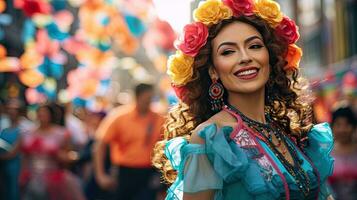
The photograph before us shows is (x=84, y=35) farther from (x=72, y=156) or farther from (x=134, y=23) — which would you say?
(x=72, y=156)

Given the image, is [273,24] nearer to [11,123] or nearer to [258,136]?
[258,136]

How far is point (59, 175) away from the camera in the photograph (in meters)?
11.8

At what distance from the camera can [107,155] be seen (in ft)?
40.6

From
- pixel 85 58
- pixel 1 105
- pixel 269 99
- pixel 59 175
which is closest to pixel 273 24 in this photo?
pixel 269 99

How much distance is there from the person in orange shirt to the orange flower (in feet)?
20.4

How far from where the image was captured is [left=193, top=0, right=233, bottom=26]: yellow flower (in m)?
4.57

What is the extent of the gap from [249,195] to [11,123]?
9299 millimetres

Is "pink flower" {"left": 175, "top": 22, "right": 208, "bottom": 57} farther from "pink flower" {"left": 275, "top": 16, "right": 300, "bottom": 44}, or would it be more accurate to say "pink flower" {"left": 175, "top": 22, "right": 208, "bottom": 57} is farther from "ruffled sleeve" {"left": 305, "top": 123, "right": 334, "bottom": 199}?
"ruffled sleeve" {"left": 305, "top": 123, "right": 334, "bottom": 199}

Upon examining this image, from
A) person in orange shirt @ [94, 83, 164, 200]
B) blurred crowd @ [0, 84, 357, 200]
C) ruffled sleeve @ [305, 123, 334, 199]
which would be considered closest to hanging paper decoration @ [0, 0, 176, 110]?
blurred crowd @ [0, 84, 357, 200]

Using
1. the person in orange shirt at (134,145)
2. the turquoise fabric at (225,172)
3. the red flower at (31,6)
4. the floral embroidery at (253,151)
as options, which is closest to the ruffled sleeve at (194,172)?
the turquoise fabric at (225,172)

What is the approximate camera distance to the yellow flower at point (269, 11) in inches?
183

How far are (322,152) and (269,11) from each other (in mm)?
698

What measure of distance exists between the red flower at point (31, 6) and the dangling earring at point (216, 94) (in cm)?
912

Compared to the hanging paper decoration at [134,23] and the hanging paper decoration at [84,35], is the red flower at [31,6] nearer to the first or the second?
the hanging paper decoration at [84,35]
